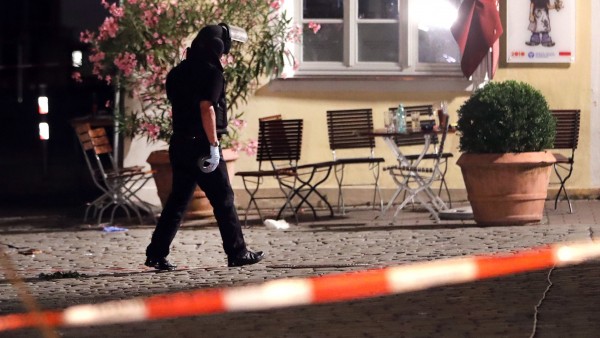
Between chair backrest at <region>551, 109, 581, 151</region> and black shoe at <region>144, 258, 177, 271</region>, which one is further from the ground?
chair backrest at <region>551, 109, 581, 151</region>

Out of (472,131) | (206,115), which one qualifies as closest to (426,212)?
(472,131)

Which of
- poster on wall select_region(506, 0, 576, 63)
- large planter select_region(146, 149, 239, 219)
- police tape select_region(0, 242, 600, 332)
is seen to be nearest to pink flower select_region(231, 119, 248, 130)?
large planter select_region(146, 149, 239, 219)

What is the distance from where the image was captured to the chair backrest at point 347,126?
15227 mm

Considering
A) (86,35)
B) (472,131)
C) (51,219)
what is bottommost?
(51,219)

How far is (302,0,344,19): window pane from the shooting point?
15.7 m

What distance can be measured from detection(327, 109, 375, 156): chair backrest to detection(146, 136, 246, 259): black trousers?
15.6 feet

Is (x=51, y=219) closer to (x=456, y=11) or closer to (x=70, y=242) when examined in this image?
(x=70, y=242)

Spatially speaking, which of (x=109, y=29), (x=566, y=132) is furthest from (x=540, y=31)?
(x=109, y=29)

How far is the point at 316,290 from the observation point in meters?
9.59

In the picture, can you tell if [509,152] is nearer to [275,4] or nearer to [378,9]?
[275,4]

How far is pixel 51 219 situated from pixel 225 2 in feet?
9.52

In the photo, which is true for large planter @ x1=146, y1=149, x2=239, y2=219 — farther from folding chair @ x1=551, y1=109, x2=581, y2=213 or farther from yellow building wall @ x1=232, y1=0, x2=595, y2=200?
folding chair @ x1=551, y1=109, x2=581, y2=213

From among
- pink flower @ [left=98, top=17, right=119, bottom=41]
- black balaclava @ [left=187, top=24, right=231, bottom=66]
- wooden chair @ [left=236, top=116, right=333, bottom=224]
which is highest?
pink flower @ [left=98, top=17, right=119, bottom=41]

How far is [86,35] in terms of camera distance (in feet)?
48.8
